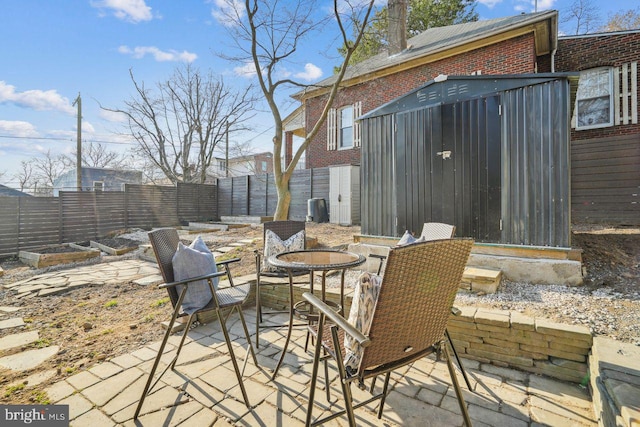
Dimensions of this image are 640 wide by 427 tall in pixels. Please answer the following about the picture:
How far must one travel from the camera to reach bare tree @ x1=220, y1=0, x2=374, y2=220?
6.05 meters

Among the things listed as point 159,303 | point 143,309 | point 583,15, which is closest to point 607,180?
point 583,15

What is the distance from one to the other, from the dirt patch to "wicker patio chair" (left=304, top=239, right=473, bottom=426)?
164cm

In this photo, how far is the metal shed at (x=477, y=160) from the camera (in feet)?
10.4

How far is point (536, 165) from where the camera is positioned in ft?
10.6

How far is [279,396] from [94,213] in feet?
31.1

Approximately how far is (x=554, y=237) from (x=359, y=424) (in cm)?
292

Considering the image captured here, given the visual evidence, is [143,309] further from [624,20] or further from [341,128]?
[624,20]

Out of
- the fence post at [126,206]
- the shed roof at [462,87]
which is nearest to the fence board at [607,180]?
the shed roof at [462,87]

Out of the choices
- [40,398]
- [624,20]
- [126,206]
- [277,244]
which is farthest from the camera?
[624,20]

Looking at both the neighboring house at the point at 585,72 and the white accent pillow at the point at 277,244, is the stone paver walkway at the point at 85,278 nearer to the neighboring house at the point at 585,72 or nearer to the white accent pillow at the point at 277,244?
the white accent pillow at the point at 277,244

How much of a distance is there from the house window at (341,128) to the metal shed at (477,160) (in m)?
6.63

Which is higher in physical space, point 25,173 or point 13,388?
point 25,173

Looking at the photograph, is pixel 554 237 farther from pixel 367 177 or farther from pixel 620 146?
pixel 620 146

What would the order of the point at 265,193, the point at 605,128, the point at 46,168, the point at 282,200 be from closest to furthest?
the point at 282,200 < the point at 605,128 < the point at 265,193 < the point at 46,168
